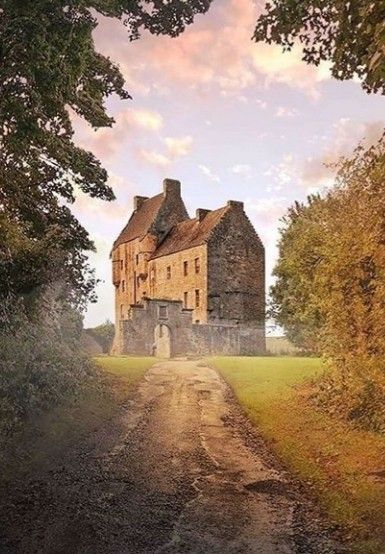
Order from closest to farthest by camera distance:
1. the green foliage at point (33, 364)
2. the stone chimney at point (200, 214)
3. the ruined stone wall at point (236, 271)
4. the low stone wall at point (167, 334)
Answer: the green foliage at point (33, 364)
the low stone wall at point (167, 334)
the ruined stone wall at point (236, 271)
the stone chimney at point (200, 214)

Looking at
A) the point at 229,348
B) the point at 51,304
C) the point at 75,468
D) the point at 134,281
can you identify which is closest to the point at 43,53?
the point at 51,304

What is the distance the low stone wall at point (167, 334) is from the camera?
44188 millimetres

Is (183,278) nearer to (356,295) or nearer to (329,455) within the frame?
(356,295)

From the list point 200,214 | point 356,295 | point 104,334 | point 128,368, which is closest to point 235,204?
point 200,214

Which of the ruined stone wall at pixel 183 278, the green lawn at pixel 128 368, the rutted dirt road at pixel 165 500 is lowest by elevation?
the rutted dirt road at pixel 165 500

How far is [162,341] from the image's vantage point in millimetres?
45938

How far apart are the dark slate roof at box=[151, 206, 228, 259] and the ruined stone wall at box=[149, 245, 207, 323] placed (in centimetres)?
59

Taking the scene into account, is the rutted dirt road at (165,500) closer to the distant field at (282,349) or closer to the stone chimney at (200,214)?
the distant field at (282,349)

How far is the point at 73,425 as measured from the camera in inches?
624

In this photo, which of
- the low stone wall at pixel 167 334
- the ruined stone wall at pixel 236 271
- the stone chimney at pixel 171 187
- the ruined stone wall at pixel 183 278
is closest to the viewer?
the low stone wall at pixel 167 334

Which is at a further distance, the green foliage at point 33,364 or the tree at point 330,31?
the green foliage at point 33,364

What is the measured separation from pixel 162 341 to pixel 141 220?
1992cm

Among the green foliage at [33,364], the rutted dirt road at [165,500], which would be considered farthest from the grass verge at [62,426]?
the rutted dirt road at [165,500]

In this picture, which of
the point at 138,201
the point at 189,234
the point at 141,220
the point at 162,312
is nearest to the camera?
the point at 162,312
